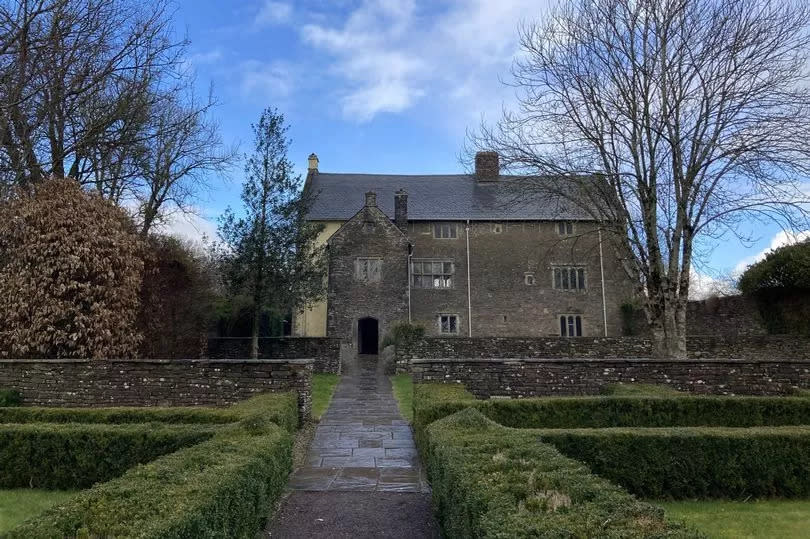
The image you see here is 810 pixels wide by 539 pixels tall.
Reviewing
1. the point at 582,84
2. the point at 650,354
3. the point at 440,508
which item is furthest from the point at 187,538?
the point at 650,354

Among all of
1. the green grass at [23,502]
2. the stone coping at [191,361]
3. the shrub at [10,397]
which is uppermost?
the stone coping at [191,361]

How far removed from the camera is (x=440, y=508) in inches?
217

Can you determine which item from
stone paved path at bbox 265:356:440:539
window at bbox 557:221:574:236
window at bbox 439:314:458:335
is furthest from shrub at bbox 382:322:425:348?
window at bbox 557:221:574:236

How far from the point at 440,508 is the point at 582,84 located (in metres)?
13.2

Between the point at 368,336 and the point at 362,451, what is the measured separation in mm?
22190

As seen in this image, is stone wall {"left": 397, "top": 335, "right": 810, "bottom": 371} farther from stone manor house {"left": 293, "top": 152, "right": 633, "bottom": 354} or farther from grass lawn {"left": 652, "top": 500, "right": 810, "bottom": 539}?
grass lawn {"left": 652, "top": 500, "right": 810, "bottom": 539}

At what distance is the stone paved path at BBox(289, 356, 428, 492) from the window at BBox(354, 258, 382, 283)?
1535 cm

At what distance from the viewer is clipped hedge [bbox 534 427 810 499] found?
6777 mm

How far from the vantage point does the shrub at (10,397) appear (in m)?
11.5

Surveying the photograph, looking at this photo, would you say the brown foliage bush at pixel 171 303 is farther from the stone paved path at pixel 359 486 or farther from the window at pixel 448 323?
the window at pixel 448 323

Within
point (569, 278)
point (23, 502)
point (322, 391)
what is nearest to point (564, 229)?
point (569, 278)

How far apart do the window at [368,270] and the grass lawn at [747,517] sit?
933 inches

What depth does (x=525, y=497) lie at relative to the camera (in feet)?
12.1

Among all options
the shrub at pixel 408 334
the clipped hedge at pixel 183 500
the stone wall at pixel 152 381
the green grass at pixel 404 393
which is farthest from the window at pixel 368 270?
the clipped hedge at pixel 183 500
